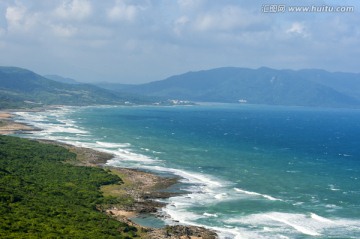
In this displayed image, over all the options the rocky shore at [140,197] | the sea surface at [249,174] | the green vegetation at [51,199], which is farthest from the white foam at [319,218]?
the green vegetation at [51,199]

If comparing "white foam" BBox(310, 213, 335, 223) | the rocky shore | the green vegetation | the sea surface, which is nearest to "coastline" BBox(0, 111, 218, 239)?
the rocky shore

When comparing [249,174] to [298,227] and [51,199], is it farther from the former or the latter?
[51,199]

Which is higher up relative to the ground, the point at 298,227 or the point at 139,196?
the point at 139,196

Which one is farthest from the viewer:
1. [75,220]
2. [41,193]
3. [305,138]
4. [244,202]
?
[305,138]

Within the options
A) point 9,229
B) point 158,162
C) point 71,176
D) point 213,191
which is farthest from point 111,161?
point 9,229

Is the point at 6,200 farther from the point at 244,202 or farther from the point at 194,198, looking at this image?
the point at 244,202

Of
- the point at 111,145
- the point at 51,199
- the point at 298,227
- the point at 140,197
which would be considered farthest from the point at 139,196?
the point at 111,145
